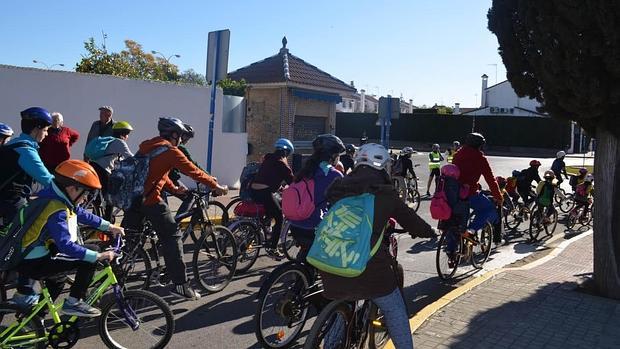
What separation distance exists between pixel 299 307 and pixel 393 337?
1.12 m

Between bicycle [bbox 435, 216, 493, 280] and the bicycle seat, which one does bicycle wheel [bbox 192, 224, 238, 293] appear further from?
bicycle [bbox 435, 216, 493, 280]

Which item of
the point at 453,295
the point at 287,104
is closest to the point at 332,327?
the point at 453,295

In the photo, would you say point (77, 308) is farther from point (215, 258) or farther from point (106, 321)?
point (215, 258)

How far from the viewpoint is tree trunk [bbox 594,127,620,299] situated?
669 cm

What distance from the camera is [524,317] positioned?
5605 millimetres

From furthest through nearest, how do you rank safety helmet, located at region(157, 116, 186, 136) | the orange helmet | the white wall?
the white wall → safety helmet, located at region(157, 116, 186, 136) → the orange helmet

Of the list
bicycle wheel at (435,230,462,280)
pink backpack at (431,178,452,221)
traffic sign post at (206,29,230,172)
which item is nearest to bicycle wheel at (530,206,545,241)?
bicycle wheel at (435,230,462,280)

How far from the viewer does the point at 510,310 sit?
5.80m

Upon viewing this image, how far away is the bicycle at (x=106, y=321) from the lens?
156 inches

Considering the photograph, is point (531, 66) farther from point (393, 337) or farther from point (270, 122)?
point (270, 122)

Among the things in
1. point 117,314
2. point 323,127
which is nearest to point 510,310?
point 117,314

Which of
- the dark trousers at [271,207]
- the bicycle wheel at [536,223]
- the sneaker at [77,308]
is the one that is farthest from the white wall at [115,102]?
the sneaker at [77,308]

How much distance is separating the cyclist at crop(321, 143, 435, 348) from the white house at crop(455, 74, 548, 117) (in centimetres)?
5952

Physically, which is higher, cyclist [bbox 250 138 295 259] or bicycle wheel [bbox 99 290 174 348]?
cyclist [bbox 250 138 295 259]
